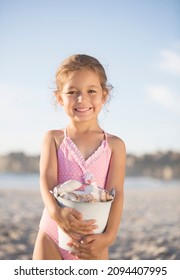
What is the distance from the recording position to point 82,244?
1023 mm

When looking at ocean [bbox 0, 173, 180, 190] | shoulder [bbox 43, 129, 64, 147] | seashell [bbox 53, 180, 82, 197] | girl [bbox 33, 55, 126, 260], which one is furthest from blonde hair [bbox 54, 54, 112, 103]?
ocean [bbox 0, 173, 180, 190]

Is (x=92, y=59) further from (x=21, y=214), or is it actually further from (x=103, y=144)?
(x=21, y=214)

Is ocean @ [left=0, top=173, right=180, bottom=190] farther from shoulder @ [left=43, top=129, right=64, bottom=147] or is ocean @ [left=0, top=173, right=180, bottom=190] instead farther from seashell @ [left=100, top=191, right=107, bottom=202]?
seashell @ [left=100, top=191, right=107, bottom=202]

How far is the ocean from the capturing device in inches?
91.0

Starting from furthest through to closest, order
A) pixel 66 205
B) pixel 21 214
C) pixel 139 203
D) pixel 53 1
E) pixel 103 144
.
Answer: pixel 139 203
pixel 21 214
pixel 53 1
pixel 103 144
pixel 66 205

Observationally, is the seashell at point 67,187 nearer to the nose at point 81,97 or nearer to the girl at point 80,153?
the girl at point 80,153

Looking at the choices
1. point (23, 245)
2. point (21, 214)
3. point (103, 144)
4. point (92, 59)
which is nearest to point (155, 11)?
point (92, 59)

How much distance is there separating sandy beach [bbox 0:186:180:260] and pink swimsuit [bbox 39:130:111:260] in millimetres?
540

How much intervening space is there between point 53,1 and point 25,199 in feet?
3.46

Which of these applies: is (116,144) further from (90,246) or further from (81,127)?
(90,246)

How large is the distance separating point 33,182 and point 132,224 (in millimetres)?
607

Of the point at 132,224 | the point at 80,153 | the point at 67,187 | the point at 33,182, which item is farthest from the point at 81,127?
the point at 33,182

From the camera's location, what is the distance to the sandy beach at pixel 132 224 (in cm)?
168

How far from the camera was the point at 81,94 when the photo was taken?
3.56 ft
